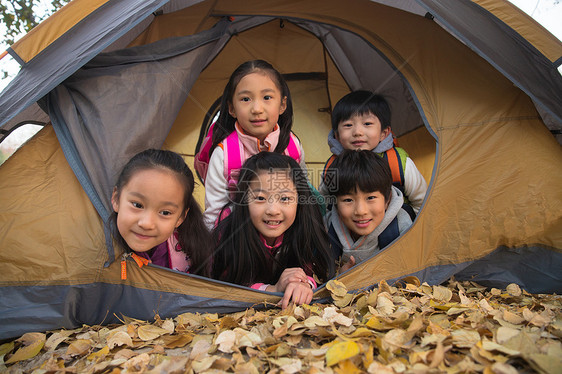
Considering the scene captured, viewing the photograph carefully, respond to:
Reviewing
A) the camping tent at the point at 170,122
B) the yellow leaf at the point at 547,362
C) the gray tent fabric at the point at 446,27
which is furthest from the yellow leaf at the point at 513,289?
the yellow leaf at the point at 547,362

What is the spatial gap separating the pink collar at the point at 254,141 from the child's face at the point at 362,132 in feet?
1.46

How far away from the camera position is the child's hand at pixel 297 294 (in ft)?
5.76

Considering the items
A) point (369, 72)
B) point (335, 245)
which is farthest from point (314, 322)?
point (369, 72)

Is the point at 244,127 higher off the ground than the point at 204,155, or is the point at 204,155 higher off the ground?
the point at 244,127

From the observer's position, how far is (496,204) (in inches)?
85.0

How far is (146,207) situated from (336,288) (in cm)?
87

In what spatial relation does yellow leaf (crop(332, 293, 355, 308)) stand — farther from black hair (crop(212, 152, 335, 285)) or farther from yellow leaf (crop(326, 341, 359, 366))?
yellow leaf (crop(326, 341, 359, 366))

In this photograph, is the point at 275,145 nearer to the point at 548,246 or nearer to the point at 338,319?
the point at 338,319

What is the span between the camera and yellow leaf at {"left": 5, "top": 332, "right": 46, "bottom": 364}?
1480mm

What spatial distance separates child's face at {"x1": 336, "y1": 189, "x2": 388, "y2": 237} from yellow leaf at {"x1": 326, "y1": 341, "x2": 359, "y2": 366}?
95 centimetres

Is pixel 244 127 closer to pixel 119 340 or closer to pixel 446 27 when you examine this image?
pixel 446 27

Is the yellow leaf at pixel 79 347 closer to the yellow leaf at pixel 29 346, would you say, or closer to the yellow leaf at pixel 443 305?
the yellow leaf at pixel 29 346

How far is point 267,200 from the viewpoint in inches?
77.7

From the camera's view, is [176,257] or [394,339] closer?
[394,339]
